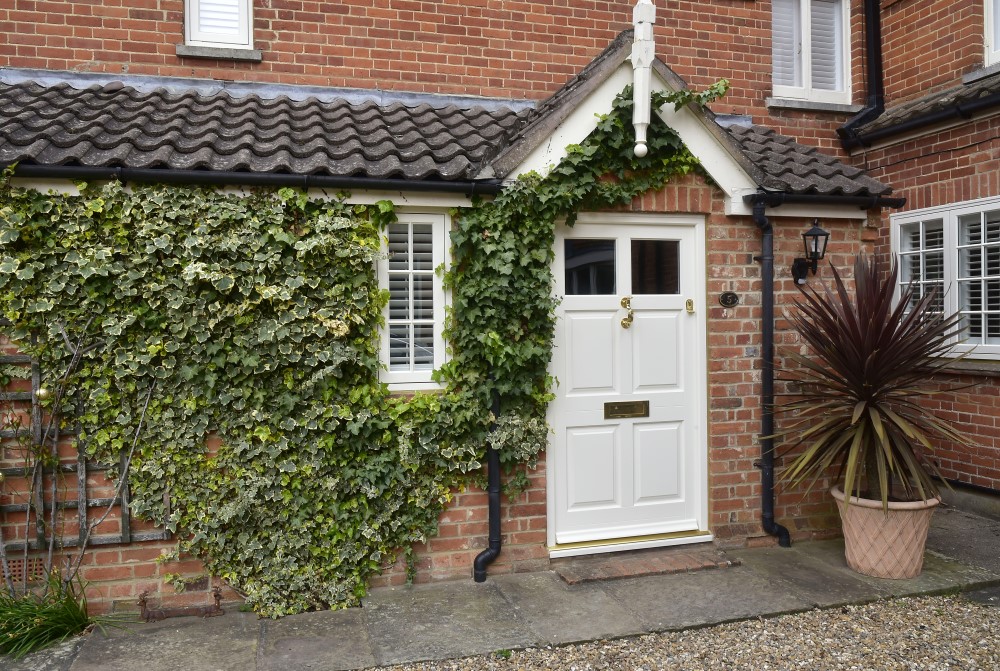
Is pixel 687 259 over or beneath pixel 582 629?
over

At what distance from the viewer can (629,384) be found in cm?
570

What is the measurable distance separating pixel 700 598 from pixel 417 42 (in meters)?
5.32

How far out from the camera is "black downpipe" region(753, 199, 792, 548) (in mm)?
5820

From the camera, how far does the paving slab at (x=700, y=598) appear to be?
4656 mm

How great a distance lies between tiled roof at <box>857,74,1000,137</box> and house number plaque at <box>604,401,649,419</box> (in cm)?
419

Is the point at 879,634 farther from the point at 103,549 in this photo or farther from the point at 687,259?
the point at 103,549

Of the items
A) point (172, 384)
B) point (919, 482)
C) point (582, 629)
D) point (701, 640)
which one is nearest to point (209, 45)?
point (172, 384)

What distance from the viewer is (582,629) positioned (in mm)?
4484

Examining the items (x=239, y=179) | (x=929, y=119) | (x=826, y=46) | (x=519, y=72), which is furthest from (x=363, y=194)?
(x=826, y=46)

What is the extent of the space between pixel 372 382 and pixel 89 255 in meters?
1.90

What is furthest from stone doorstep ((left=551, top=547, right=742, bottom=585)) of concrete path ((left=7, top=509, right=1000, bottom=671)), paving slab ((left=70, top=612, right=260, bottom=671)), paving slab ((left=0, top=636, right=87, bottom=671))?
paving slab ((left=0, top=636, right=87, bottom=671))

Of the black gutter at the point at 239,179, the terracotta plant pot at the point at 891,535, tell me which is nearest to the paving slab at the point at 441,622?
the terracotta plant pot at the point at 891,535

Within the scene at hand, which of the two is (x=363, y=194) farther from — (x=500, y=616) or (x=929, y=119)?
(x=929, y=119)

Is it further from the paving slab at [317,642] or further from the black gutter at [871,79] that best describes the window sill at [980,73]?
the paving slab at [317,642]
